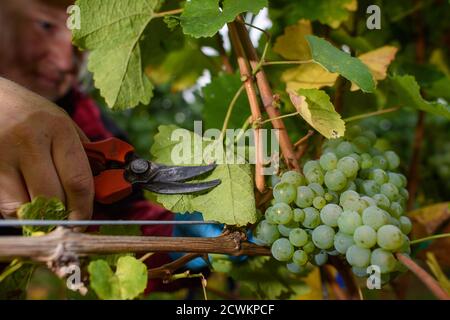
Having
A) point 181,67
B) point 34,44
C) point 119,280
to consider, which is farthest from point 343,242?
point 34,44

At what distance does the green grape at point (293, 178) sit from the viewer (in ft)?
1.83

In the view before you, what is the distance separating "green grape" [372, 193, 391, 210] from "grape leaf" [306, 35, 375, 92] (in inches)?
5.2

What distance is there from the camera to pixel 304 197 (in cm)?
54

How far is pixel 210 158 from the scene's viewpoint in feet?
1.99

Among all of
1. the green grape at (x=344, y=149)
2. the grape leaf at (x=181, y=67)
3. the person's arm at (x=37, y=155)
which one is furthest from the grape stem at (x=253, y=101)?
the grape leaf at (x=181, y=67)

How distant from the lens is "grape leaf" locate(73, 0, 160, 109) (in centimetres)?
65

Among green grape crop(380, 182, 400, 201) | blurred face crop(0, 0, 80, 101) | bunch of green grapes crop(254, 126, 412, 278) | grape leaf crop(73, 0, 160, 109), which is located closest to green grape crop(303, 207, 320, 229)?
bunch of green grapes crop(254, 126, 412, 278)

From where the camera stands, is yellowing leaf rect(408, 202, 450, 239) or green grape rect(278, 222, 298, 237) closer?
green grape rect(278, 222, 298, 237)

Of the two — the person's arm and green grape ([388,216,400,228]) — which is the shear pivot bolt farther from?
green grape ([388,216,400,228])

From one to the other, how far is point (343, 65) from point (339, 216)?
0.62 ft

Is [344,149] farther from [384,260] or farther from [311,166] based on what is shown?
[384,260]

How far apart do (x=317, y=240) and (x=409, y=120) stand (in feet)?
5.80

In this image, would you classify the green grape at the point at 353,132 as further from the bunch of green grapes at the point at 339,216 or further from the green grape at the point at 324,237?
the green grape at the point at 324,237

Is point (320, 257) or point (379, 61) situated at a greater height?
point (379, 61)
